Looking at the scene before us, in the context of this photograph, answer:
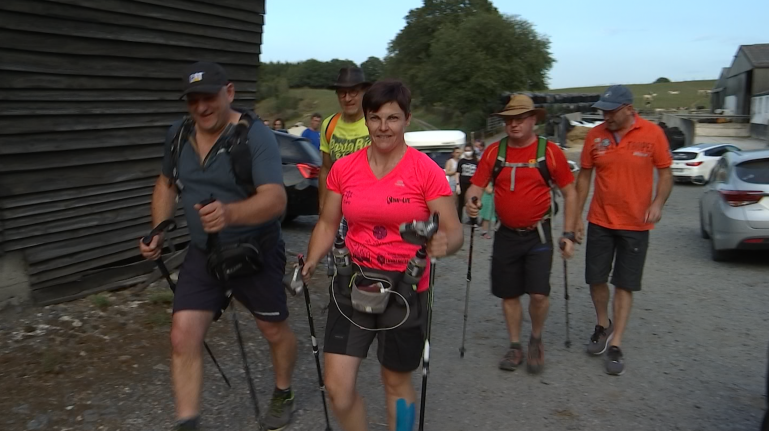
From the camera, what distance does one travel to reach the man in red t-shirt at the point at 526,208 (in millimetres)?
5035

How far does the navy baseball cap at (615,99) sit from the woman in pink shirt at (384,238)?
2505 millimetres

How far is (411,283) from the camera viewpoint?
10.9 feet

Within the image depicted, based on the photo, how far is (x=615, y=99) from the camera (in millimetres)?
5363

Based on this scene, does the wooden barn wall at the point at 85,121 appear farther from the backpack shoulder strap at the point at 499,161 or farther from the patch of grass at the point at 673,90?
the patch of grass at the point at 673,90

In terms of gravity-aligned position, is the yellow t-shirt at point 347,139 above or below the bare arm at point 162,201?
above

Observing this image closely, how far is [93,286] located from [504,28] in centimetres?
6214

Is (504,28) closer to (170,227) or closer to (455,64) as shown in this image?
(455,64)

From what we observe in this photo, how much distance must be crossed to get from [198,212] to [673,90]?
360ft

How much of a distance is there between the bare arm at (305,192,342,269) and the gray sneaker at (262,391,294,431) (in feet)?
3.92

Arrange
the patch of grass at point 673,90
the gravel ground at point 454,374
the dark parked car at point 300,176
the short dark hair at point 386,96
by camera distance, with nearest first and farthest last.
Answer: the short dark hair at point 386,96, the gravel ground at point 454,374, the dark parked car at point 300,176, the patch of grass at point 673,90

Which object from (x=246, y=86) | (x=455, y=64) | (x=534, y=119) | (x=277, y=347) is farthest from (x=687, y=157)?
(x=455, y=64)

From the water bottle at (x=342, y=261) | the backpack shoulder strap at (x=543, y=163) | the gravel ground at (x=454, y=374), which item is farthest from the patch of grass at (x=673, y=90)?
the water bottle at (x=342, y=261)

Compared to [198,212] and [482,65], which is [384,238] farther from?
[482,65]

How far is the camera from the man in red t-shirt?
16.5 ft
